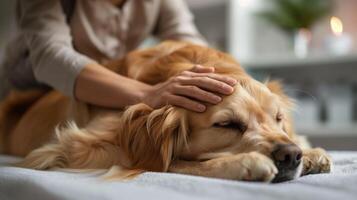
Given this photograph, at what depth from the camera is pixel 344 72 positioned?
306 centimetres

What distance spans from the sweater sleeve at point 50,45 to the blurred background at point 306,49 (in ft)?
4.91

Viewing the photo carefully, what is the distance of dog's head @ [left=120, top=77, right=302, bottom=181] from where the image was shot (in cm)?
103

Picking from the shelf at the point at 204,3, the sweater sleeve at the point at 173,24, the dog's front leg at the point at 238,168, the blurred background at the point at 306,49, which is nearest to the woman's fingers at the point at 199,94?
the dog's front leg at the point at 238,168

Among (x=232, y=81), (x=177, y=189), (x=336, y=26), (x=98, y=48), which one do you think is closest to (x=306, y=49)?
(x=336, y=26)

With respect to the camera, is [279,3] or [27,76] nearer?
[27,76]

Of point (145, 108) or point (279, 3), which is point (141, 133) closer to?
point (145, 108)

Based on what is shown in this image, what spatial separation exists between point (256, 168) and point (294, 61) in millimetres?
2101

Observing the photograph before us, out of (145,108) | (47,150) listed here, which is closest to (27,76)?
(47,150)

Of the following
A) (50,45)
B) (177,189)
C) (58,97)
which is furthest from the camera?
(58,97)

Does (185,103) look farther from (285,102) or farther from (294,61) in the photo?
(294,61)

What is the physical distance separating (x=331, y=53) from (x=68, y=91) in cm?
184

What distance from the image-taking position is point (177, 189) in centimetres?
82

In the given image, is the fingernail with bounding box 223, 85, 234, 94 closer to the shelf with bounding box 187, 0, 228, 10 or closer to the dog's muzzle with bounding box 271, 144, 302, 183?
the dog's muzzle with bounding box 271, 144, 302, 183

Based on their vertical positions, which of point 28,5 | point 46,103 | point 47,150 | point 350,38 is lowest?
point 47,150
